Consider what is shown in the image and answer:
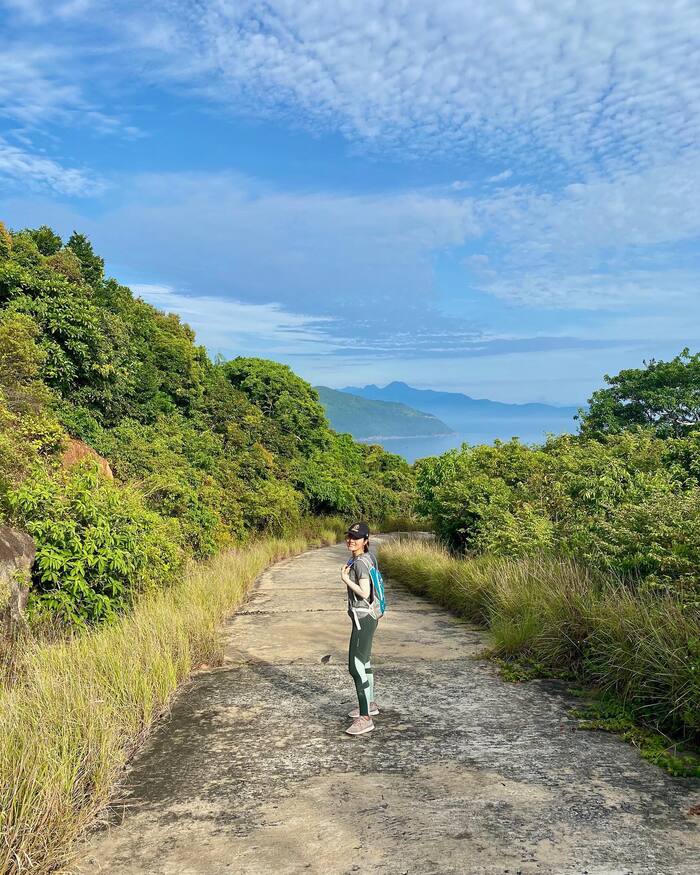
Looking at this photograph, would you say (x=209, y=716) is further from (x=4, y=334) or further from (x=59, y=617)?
(x=4, y=334)

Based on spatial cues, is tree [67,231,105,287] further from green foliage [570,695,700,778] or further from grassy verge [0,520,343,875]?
green foliage [570,695,700,778]

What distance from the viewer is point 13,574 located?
22.0 feet

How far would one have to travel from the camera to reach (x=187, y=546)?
14273 mm

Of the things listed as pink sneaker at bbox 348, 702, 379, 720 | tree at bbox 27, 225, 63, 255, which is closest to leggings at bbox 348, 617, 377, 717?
pink sneaker at bbox 348, 702, 379, 720

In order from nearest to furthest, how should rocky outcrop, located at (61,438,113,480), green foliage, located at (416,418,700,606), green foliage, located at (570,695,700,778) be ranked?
green foliage, located at (570,695,700,778) < green foliage, located at (416,418,700,606) < rocky outcrop, located at (61,438,113,480)

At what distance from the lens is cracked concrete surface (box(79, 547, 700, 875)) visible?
3.15 m

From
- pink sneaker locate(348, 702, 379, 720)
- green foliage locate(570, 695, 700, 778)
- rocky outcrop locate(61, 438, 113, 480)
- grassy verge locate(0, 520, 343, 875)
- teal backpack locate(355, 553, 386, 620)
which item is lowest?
pink sneaker locate(348, 702, 379, 720)

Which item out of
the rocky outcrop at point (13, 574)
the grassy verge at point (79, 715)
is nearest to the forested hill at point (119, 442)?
the rocky outcrop at point (13, 574)

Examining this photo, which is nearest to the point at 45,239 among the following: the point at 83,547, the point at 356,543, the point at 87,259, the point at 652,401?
the point at 87,259

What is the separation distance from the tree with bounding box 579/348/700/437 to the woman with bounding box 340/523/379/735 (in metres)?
21.4

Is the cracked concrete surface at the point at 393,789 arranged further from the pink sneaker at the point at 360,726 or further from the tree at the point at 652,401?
the tree at the point at 652,401

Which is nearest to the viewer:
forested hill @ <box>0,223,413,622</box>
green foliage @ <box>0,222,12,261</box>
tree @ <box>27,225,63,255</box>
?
forested hill @ <box>0,223,413,622</box>

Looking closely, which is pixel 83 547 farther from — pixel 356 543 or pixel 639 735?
pixel 639 735

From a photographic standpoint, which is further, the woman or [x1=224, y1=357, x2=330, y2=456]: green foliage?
[x1=224, y1=357, x2=330, y2=456]: green foliage
